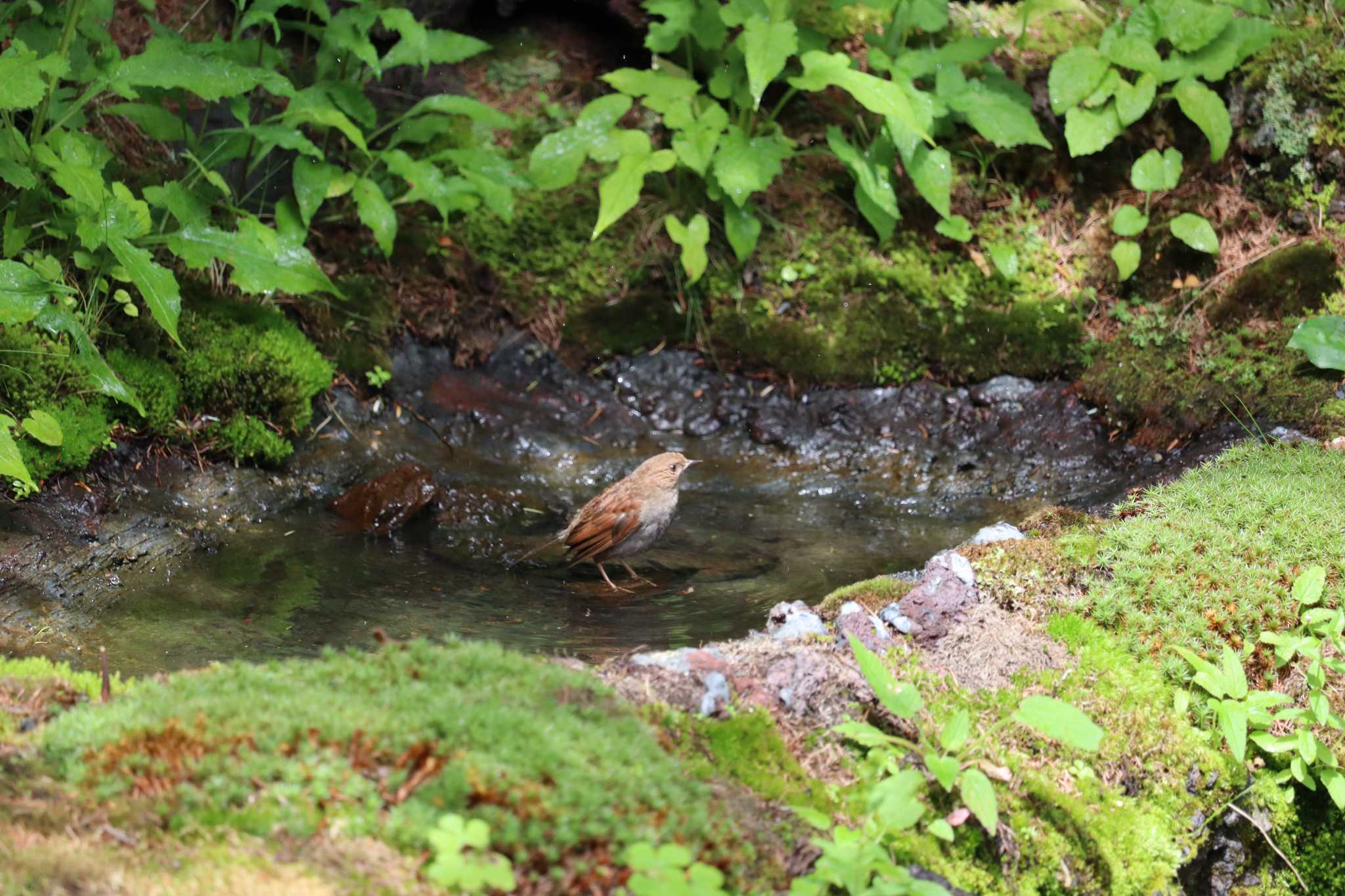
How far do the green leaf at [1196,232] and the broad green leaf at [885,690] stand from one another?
561 cm

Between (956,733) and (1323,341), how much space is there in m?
4.87

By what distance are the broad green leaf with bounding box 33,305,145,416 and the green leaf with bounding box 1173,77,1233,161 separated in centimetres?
728

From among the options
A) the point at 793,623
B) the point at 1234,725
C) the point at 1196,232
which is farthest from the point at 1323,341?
the point at 793,623

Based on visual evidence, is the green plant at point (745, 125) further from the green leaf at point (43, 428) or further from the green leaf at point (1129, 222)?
the green leaf at point (43, 428)

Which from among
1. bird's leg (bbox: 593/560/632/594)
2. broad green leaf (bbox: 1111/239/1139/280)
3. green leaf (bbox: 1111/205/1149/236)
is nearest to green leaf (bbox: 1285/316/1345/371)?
broad green leaf (bbox: 1111/239/1139/280)

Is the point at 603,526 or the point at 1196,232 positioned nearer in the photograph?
the point at 603,526

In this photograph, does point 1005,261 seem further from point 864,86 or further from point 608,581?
point 608,581

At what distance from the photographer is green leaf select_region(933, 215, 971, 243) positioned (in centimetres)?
812

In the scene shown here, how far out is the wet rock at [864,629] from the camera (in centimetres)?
431

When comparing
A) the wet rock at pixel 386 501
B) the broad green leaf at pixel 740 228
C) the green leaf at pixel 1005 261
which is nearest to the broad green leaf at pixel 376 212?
the wet rock at pixel 386 501

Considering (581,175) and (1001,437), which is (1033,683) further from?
(581,175)

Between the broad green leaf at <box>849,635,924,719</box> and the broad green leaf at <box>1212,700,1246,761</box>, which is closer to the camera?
the broad green leaf at <box>849,635,924,719</box>

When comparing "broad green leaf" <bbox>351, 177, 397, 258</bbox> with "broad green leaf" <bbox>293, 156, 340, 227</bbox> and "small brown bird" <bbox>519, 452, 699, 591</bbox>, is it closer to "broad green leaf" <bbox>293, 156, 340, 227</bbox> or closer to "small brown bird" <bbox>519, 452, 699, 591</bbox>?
"broad green leaf" <bbox>293, 156, 340, 227</bbox>

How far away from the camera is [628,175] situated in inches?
305
